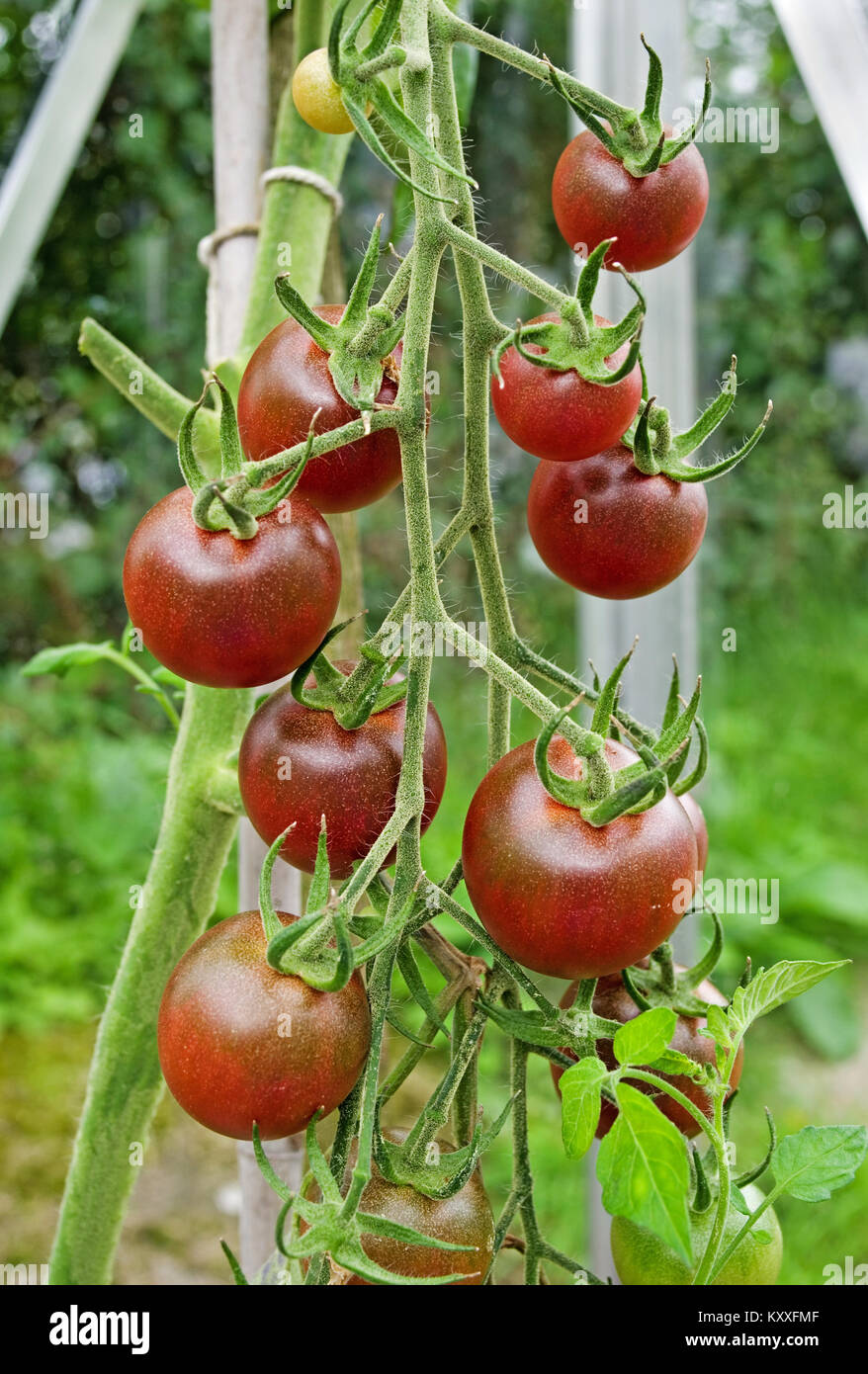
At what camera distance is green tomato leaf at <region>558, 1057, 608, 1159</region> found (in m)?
0.31

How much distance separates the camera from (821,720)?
5.81 feet

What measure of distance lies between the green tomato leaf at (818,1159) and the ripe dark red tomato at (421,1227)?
0.35ft

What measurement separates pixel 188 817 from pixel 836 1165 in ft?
0.93

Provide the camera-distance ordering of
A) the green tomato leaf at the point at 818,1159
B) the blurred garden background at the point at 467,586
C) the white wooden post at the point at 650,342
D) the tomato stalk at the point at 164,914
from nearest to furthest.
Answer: the green tomato leaf at the point at 818,1159 → the tomato stalk at the point at 164,914 → the white wooden post at the point at 650,342 → the blurred garden background at the point at 467,586

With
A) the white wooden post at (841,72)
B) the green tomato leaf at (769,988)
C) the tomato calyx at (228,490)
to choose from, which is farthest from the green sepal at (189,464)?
the white wooden post at (841,72)

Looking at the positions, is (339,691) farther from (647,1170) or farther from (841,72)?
(841,72)

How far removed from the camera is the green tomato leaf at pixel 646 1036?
312 millimetres

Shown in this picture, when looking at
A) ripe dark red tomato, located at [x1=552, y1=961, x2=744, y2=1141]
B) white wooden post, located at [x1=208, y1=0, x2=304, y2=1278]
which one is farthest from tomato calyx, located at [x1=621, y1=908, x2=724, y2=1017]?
white wooden post, located at [x1=208, y1=0, x2=304, y2=1278]

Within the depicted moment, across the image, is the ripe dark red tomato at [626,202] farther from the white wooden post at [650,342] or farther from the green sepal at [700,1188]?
the white wooden post at [650,342]

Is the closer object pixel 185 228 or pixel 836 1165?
pixel 836 1165

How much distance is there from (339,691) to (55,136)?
0.62 metres

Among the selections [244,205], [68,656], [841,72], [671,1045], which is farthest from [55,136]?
[671,1045]
